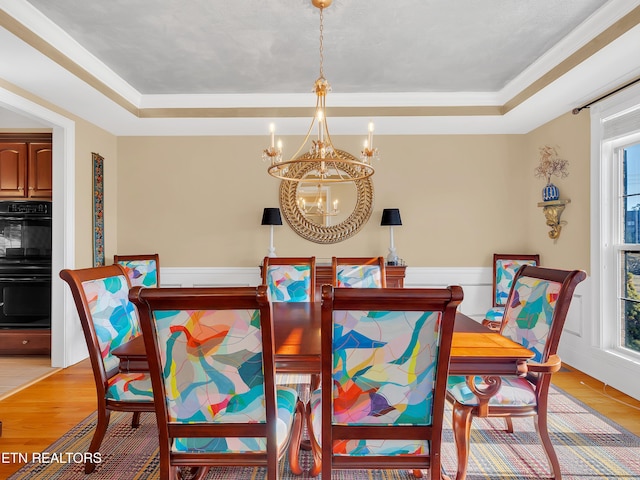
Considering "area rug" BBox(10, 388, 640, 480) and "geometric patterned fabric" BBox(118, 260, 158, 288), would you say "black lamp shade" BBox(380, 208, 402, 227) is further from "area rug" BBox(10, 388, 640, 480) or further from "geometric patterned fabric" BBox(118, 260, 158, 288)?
"geometric patterned fabric" BBox(118, 260, 158, 288)

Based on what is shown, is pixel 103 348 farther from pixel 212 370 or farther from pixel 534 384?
pixel 534 384

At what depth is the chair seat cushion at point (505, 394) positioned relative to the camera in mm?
Result: 1780

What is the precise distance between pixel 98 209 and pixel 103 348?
2.66m

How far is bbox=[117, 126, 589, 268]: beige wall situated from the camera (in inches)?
174

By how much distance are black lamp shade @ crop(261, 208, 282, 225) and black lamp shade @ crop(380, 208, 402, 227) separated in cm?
113

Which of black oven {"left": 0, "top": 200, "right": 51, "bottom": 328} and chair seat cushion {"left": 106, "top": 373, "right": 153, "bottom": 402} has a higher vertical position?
black oven {"left": 0, "top": 200, "right": 51, "bottom": 328}

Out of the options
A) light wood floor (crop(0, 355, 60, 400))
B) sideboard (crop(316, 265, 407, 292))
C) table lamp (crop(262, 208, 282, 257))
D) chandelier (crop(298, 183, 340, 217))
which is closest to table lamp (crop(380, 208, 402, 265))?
sideboard (crop(316, 265, 407, 292))

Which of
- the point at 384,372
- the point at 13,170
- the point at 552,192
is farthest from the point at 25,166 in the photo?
the point at 552,192

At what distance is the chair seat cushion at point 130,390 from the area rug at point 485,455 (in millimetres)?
423


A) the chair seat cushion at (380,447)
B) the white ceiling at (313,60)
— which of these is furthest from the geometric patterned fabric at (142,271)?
the chair seat cushion at (380,447)

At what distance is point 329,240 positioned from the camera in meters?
4.39

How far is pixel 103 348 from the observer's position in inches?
74.8

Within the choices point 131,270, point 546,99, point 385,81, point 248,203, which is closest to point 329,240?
point 248,203

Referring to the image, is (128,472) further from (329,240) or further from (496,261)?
(496,261)
